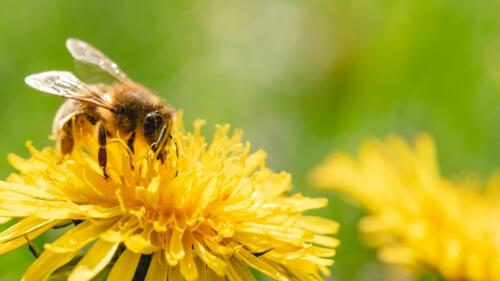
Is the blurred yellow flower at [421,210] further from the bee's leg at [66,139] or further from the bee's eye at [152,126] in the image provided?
the bee's leg at [66,139]

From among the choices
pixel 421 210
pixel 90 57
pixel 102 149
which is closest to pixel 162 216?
pixel 102 149

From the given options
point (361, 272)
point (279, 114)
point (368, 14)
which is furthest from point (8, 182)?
point (368, 14)

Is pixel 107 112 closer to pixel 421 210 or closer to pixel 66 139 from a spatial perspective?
pixel 66 139

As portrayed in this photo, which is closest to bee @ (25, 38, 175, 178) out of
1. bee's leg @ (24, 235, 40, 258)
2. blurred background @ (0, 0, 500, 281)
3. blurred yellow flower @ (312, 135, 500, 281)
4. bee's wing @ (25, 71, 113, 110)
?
bee's wing @ (25, 71, 113, 110)

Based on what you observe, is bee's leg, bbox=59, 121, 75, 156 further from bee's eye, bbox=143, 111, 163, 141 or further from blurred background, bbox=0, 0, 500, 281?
blurred background, bbox=0, 0, 500, 281

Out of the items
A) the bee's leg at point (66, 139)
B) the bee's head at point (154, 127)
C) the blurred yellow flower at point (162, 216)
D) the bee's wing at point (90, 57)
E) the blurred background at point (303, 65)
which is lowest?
the blurred yellow flower at point (162, 216)

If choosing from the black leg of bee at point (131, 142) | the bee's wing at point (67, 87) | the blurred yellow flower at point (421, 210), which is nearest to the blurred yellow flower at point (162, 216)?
the black leg of bee at point (131, 142)

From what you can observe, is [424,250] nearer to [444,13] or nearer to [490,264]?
[490,264]
